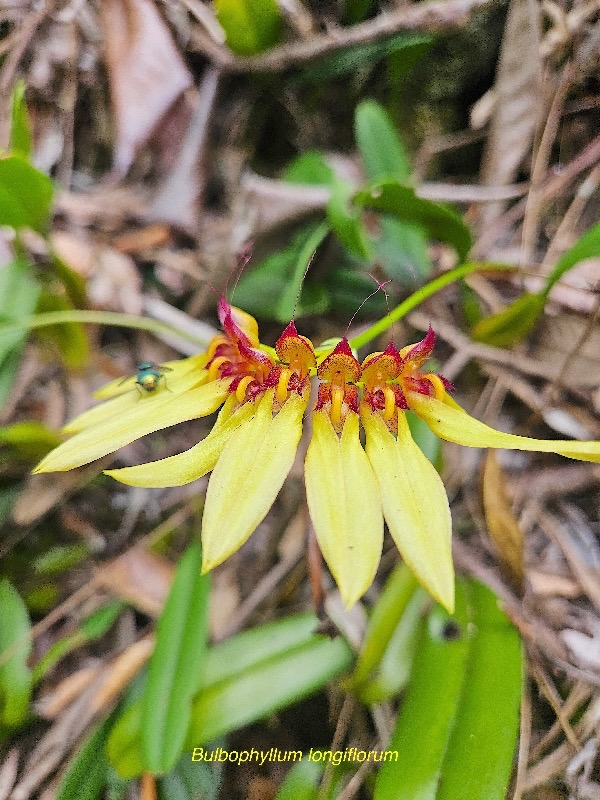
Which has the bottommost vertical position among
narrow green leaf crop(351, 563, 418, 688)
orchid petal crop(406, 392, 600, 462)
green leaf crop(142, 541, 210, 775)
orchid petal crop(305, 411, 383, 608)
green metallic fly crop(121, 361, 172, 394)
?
narrow green leaf crop(351, 563, 418, 688)

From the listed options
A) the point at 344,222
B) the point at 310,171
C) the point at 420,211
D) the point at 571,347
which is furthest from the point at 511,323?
the point at 310,171

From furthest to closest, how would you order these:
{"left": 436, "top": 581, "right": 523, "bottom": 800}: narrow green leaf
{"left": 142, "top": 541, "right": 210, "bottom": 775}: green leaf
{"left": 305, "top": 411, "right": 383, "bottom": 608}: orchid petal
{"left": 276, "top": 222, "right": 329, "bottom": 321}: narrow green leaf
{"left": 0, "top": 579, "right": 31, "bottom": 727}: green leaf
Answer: {"left": 276, "top": 222, "right": 329, "bottom": 321}: narrow green leaf
{"left": 0, "top": 579, "right": 31, "bottom": 727}: green leaf
{"left": 142, "top": 541, "right": 210, "bottom": 775}: green leaf
{"left": 436, "top": 581, "right": 523, "bottom": 800}: narrow green leaf
{"left": 305, "top": 411, "right": 383, "bottom": 608}: orchid petal

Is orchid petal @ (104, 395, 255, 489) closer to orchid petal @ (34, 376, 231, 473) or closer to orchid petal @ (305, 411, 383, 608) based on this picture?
orchid petal @ (34, 376, 231, 473)

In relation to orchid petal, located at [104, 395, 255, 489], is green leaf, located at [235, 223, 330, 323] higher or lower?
lower

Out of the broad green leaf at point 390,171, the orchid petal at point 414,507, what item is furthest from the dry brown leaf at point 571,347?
the orchid petal at point 414,507

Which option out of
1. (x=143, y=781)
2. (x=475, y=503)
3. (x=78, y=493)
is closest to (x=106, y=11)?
(x=78, y=493)

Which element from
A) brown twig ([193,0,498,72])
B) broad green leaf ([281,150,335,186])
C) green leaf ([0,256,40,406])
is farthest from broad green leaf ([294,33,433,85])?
green leaf ([0,256,40,406])
